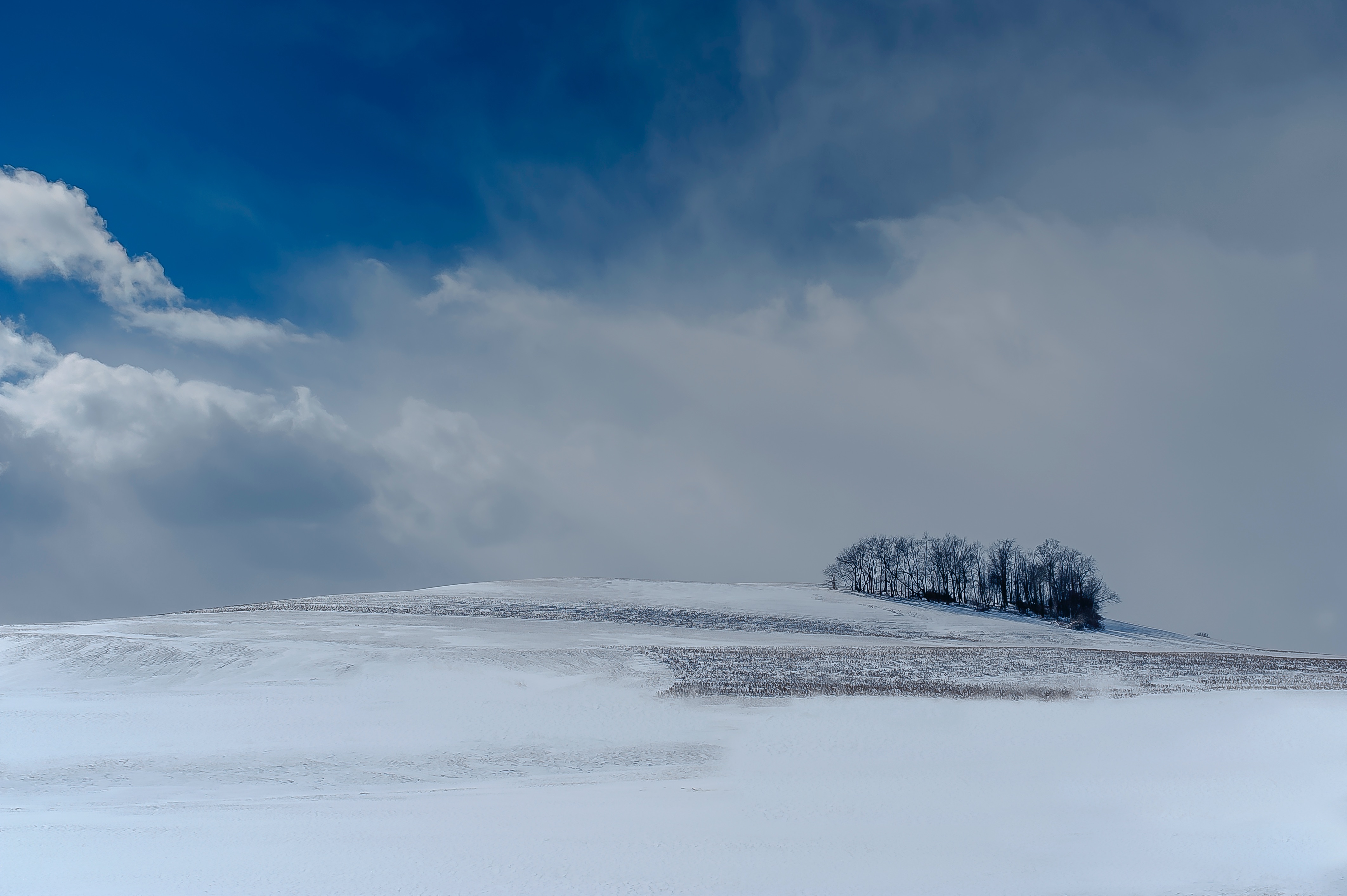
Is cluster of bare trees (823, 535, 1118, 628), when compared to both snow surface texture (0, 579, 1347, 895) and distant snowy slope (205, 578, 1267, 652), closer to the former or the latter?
distant snowy slope (205, 578, 1267, 652)

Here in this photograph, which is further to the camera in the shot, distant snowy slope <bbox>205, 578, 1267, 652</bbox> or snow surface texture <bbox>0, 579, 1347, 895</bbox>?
distant snowy slope <bbox>205, 578, 1267, 652</bbox>

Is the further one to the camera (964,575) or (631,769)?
(964,575)

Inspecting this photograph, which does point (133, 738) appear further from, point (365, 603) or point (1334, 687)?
point (1334, 687)

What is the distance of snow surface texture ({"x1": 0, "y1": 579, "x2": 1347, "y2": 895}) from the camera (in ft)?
32.2

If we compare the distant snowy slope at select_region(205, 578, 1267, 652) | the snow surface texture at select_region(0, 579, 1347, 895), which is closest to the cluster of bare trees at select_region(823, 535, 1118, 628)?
the distant snowy slope at select_region(205, 578, 1267, 652)

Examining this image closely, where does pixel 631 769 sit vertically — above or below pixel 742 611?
below

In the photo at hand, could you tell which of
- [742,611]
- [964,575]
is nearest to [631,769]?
[742,611]

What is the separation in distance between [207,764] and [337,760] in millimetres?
2728

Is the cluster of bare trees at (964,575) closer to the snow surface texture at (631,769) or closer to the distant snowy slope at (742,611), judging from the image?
the distant snowy slope at (742,611)

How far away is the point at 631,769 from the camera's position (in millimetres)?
15750

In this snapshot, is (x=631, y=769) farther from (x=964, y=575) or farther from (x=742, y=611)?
(x=964, y=575)

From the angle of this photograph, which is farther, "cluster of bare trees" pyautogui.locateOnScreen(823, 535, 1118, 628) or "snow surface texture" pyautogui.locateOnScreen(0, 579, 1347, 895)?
"cluster of bare trees" pyautogui.locateOnScreen(823, 535, 1118, 628)

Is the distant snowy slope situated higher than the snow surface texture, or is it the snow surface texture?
the distant snowy slope

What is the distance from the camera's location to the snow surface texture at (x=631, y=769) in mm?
9812
